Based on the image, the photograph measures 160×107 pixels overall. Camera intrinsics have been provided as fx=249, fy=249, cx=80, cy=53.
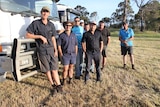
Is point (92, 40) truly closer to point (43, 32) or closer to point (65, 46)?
point (65, 46)

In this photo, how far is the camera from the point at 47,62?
544 cm

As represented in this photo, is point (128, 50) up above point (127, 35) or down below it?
below

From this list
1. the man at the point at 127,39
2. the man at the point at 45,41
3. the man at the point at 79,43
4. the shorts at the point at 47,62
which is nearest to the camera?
the man at the point at 45,41

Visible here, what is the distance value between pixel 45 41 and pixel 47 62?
50 centimetres

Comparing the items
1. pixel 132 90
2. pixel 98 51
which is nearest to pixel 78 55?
pixel 98 51

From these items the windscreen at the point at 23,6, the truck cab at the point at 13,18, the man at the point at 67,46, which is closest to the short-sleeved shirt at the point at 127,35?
the man at the point at 67,46

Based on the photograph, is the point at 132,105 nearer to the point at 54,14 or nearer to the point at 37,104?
the point at 37,104

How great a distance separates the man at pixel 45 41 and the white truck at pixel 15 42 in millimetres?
224

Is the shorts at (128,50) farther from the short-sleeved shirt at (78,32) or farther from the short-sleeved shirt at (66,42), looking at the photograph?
the short-sleeved shirt at (66,42)

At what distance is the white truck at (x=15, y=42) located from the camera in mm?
5082

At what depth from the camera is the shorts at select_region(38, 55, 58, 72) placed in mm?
5387

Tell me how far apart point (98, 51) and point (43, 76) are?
182cm

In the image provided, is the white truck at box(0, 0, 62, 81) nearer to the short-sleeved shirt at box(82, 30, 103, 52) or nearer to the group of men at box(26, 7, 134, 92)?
the group of men at box(26, 7, 134, 92)

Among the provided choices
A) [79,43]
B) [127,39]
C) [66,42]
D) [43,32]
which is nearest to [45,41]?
[43,32]
